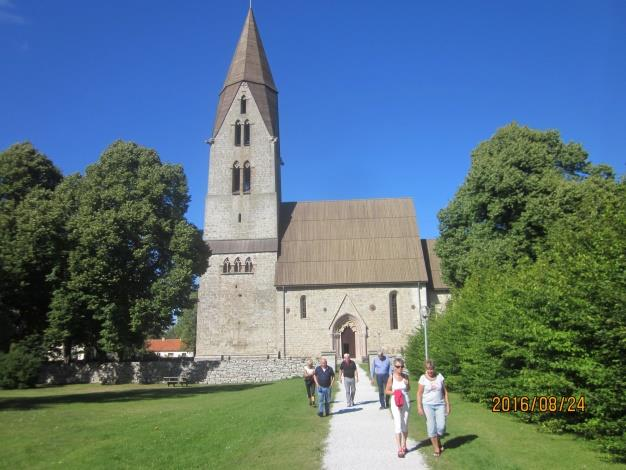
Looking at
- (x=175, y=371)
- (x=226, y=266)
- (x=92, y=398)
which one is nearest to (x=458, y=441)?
(x=92, y=398)

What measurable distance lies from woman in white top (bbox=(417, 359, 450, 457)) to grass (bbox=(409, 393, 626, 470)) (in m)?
0.42

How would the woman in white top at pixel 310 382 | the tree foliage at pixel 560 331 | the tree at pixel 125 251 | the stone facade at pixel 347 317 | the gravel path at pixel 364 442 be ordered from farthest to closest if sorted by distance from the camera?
the stone facade at pixel 347 317, the tree at pixel 125 251, the woman in white top at pixel 310 382, the gravel path at pixel 364 442, the tree foliage at pixel 560 331

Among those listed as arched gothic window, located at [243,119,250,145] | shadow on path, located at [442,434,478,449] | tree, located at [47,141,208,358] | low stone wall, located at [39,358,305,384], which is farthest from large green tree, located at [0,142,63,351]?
shadow on path, located at [442,434,478,449]

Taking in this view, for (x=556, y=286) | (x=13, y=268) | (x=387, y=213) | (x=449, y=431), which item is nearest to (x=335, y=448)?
(x=449, y=431)

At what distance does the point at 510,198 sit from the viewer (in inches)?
1155

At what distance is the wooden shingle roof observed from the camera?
40.2 m

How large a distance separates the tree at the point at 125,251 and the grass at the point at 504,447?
734 inches

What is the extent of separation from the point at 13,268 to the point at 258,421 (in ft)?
54.2

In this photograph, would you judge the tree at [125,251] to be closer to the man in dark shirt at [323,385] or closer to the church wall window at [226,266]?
the church wall window at [226,266]

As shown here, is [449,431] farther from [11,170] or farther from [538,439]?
[11,170]

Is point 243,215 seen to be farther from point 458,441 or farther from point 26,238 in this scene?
point 458,441

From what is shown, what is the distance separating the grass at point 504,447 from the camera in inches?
341

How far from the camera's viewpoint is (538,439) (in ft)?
34.7

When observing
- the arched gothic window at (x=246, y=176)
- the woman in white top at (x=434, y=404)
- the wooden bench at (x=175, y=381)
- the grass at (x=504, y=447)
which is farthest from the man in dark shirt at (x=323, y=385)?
the arched gothic window at (x=246, y=176)
